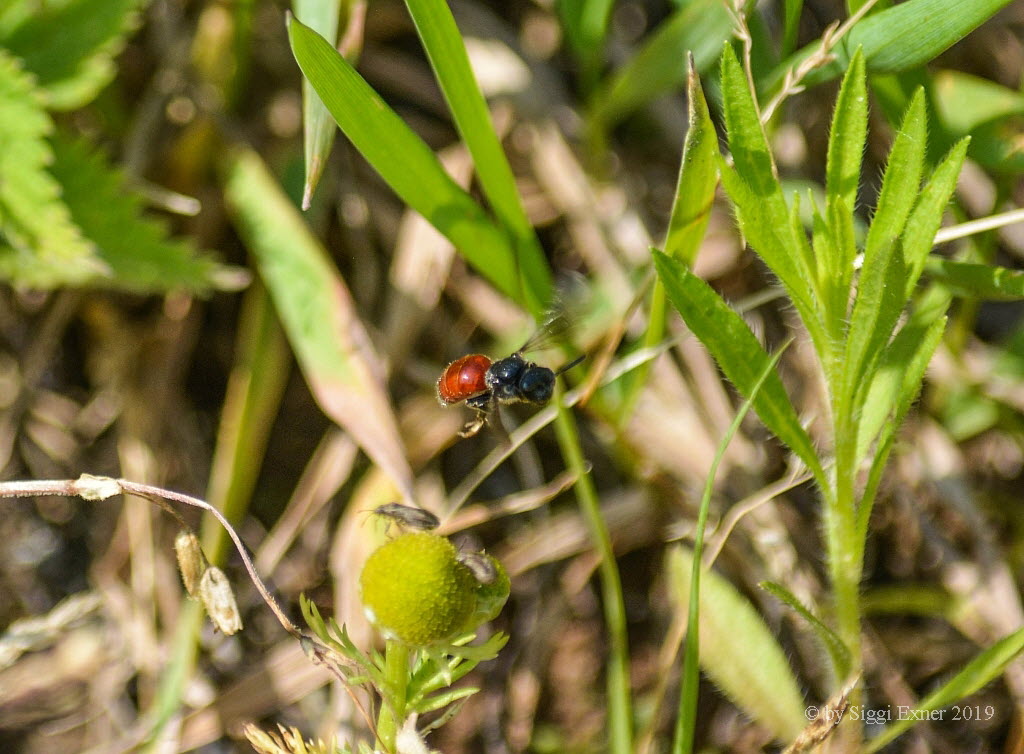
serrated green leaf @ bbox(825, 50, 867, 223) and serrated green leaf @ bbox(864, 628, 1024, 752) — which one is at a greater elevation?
serrated green leaf @ bbox(825, 50, 867, 223)

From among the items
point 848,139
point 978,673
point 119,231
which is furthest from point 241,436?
point 978,673

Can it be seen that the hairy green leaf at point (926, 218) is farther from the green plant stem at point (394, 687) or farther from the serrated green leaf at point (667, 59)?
the green plant stem at point (394, 687)

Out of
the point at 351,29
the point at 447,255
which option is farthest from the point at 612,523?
the point at 351,29

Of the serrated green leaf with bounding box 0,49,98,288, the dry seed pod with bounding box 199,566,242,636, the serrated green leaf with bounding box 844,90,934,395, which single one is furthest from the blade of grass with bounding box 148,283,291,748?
the serrated green leaf with bounding box 844,90,934,395

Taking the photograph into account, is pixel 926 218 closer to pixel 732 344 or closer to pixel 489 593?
pixel 732 344

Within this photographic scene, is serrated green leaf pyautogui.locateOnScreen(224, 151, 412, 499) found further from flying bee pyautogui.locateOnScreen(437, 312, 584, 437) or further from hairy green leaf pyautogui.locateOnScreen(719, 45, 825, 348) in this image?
hairy green leaf pyautogui.locateOnScreen(719, 45, 825, 348)
